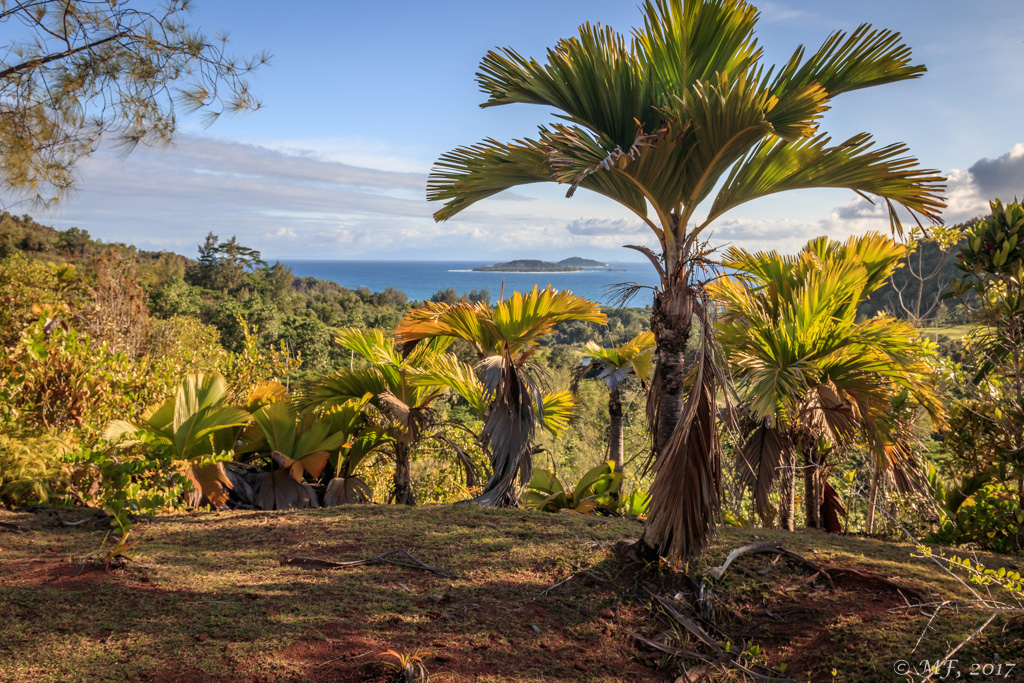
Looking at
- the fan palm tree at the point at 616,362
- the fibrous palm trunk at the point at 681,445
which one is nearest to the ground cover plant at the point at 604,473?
the fibrous palm trunk at the point at 681,445

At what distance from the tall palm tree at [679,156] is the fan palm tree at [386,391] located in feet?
9.47

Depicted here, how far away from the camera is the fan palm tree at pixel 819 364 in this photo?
5.03 metres

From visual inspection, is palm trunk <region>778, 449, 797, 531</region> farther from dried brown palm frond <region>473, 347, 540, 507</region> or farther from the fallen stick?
the fallen stick

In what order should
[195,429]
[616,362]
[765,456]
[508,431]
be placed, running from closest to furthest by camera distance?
[195,429] < [508,431] < [765,456] < [616,362]

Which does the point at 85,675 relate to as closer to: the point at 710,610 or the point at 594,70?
the point at 710,610

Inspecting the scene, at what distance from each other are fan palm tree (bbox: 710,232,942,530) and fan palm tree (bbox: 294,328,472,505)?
3053mm

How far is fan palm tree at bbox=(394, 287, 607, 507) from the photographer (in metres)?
5.74

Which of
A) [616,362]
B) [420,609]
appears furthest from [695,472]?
[616,362]

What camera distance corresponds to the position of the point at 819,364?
5.19 m

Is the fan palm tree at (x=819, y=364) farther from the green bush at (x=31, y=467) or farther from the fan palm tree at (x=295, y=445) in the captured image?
the green bush at (x=31, y=467)

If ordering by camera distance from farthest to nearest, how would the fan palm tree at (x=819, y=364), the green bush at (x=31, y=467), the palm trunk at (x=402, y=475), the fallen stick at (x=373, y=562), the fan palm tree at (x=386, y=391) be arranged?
the palm trunk at (x=402, y=475) < the fan palm tree at (x=386, y=391) < the fan palm tree at (x=819, y=364) < the green bush at (x=31, y=467) < the fallen stick at (x=373, y=562)

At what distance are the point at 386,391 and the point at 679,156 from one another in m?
4.09

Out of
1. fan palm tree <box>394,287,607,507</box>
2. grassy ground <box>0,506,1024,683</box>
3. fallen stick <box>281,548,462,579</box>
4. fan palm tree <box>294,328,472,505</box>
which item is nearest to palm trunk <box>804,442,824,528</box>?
grassy ground <box>0,506,1024,683</box>

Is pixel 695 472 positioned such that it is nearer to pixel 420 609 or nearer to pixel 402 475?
pixel 420 609
